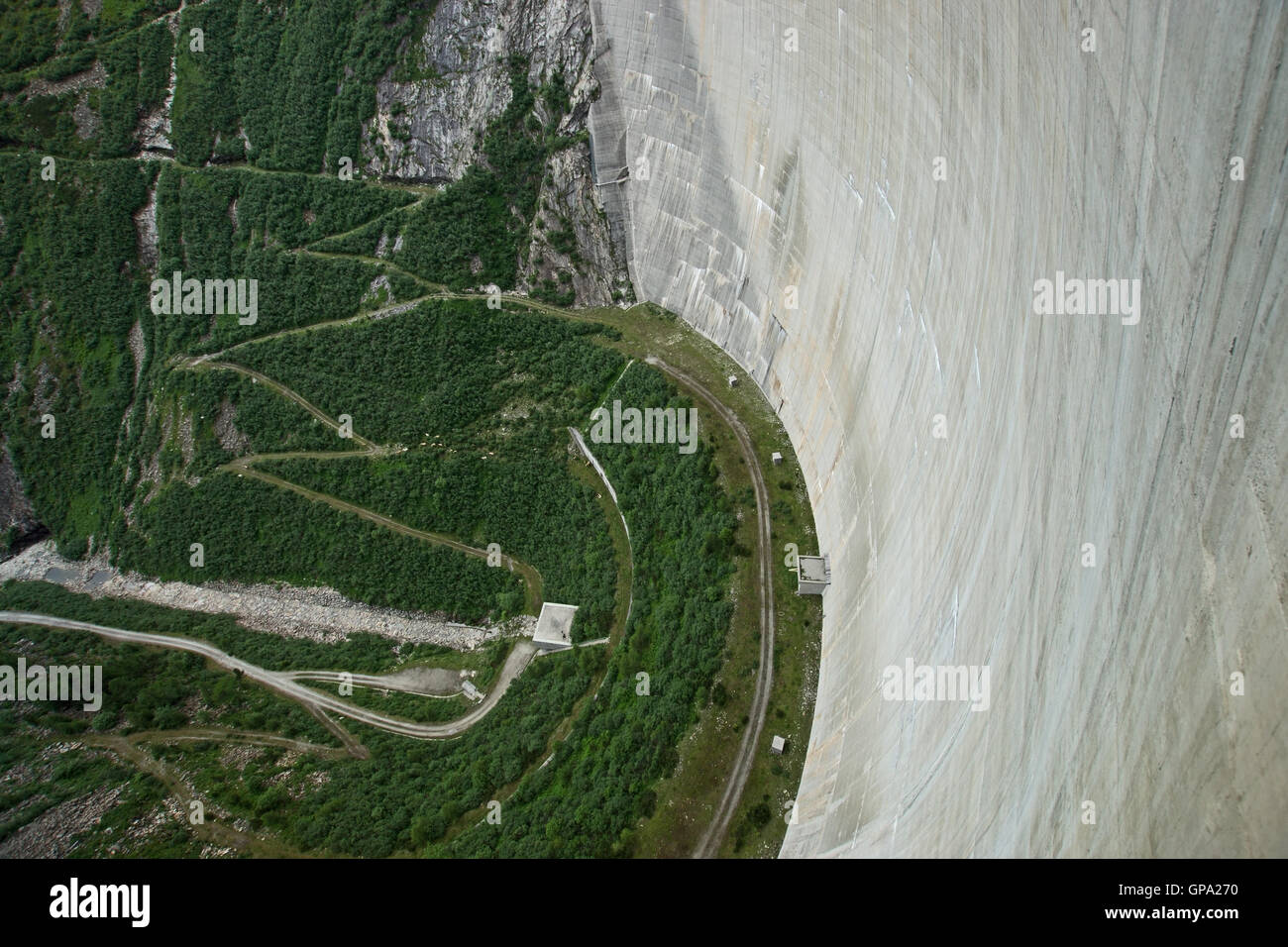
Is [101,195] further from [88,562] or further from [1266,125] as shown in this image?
[1266,125]

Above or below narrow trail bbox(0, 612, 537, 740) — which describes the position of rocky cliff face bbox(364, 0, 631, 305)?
above

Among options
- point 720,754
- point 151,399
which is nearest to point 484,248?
point 151,399
